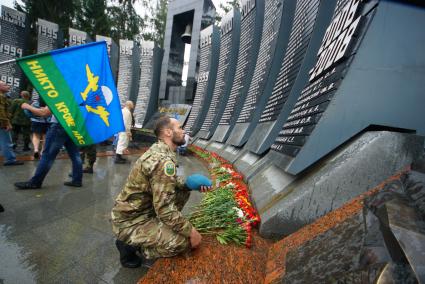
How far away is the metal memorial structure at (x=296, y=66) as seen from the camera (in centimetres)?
412

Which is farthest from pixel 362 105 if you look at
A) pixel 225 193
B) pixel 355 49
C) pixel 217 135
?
pixel 217 135

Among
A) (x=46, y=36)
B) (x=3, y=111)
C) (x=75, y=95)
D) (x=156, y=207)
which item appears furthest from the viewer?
(x=46, y=36)

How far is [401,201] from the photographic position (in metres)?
1.17

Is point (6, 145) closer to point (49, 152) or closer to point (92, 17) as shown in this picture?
point (49, 152)

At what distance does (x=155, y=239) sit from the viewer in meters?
1.92

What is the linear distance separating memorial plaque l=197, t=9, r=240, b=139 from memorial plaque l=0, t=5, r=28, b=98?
35.9 feet

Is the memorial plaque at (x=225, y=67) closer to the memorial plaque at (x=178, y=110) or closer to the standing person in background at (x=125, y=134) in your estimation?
the memorial plaque at (x=178, y=110)

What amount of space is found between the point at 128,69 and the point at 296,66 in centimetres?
1486

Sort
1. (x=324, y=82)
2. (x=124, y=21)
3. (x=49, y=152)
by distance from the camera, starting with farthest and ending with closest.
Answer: (x=124, y=21)
(x=49, y=152)
(x=324, y=82)

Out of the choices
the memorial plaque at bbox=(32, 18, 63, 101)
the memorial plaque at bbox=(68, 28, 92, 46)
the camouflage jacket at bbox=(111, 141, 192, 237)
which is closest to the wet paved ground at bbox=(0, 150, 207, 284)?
the camouflage jacket at bbox=(111, 141, 192, 237)

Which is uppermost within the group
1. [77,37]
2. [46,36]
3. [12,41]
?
[77,37]

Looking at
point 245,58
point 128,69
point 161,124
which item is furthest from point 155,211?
point 128,69

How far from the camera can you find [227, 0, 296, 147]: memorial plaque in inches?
243

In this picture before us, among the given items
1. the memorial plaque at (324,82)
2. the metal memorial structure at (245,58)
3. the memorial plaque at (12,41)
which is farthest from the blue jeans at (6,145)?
the memorial plaque at (12,41)
